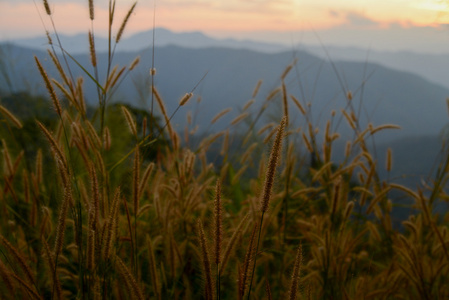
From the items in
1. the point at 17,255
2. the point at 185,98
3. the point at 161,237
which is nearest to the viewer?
the point at 17,255

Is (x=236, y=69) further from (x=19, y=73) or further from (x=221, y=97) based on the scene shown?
(x=19, y=73)

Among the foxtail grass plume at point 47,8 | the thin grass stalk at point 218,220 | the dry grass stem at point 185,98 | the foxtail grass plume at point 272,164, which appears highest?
the foxtail grass plume at point 47,8

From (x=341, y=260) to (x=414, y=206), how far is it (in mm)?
1072

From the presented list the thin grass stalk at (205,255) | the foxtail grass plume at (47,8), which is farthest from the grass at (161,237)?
the foxtail grass plume at (47,8)

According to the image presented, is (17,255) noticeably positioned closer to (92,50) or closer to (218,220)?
(218,220)

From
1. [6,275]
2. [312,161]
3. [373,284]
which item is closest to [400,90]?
[312,161]

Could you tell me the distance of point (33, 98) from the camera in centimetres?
358

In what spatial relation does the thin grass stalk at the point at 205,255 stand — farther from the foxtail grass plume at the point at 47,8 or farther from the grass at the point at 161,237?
the foxtail grass plume at the point at 47,8

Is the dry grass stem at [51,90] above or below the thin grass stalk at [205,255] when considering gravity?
above

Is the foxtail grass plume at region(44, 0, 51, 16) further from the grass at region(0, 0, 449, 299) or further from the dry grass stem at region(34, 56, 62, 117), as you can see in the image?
the dry grass stem at region(34, 56, 62, 117)

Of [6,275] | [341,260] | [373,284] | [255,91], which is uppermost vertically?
[255,91]

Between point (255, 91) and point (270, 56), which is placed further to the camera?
point (270, 56)

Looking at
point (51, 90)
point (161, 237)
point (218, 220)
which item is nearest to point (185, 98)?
point (51, 90)

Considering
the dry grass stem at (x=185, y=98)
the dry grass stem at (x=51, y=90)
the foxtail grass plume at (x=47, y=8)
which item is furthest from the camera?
the foxtail grass plume at (x=47, y=8)
